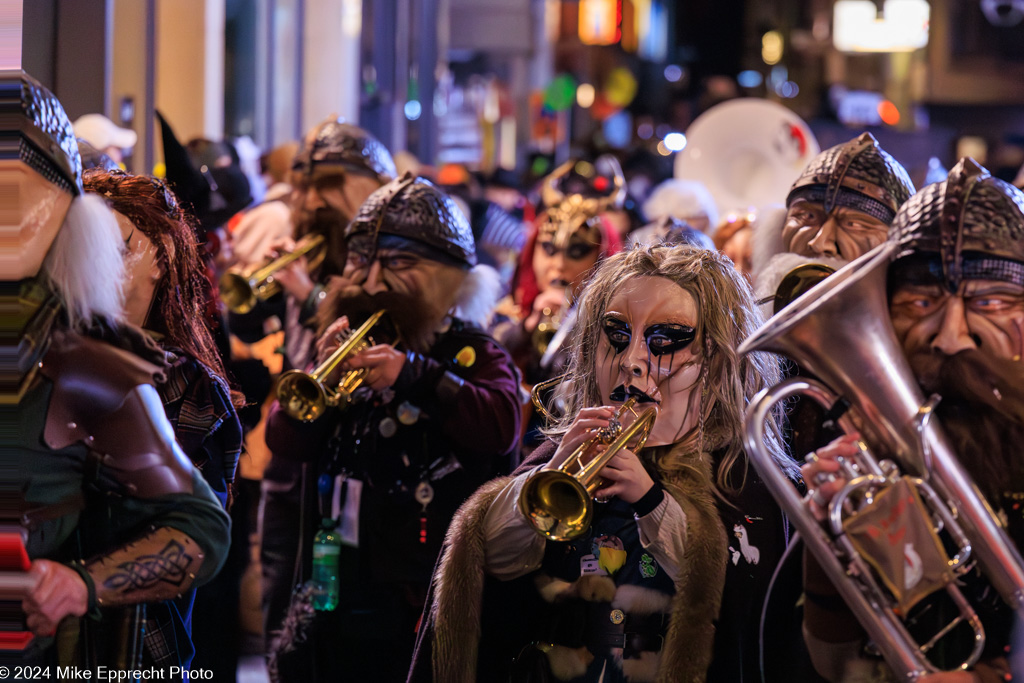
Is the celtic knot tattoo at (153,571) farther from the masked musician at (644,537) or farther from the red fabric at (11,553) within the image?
the masked musician at (644,537)

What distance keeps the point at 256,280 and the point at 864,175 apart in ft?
8.78

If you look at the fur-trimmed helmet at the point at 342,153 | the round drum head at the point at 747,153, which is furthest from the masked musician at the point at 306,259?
the round drum head at the point at 747,153

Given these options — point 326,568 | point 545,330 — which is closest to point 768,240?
point 545,330

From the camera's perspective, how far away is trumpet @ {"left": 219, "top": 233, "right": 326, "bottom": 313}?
5254mm

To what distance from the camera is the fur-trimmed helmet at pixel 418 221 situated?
414cm

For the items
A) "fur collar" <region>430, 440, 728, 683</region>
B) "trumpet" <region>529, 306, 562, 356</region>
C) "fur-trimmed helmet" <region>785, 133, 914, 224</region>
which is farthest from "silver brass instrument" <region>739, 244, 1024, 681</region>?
"trumpet" <region>529, 306, 562, 356</region>

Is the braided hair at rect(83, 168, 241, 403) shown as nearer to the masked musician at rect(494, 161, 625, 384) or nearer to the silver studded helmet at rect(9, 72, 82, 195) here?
the silver studded helmet at rect(9, 72, 82, 195)

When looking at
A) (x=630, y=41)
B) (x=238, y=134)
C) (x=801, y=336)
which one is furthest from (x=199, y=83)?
(x=630, y=41)

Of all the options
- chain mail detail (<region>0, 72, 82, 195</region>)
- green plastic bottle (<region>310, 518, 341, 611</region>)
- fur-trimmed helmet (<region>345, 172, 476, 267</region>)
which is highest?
chain mail detail (<region>0, 72, 82, 195</region>)

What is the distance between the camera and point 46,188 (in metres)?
2.34

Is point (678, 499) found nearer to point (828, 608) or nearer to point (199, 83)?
point (828, 608)

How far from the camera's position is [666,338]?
279 centimetres

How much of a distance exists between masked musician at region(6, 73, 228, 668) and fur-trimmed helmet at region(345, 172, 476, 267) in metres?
1.70

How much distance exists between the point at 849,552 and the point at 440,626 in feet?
3.30
